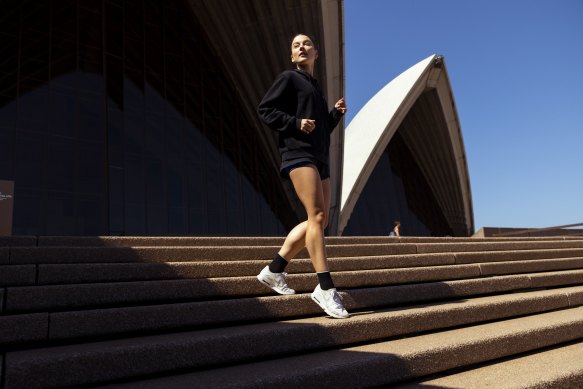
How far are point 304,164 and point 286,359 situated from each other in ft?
4.67

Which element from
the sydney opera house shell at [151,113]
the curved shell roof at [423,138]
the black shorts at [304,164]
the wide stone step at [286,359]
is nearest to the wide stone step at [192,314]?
the wide stone step at [286,359]

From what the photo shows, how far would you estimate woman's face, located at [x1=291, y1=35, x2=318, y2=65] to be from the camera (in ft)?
11.8

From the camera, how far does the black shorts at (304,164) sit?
3273 mm

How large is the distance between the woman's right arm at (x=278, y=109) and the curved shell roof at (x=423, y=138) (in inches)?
764

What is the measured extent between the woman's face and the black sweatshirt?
139mm

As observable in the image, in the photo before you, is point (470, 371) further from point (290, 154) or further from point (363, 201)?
point (363, 201)

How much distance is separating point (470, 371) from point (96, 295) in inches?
98.3

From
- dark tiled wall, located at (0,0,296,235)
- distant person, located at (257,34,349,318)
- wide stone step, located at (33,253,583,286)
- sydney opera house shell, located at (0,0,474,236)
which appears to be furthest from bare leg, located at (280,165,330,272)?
dark tiled wall, located at (0,0,296,235)

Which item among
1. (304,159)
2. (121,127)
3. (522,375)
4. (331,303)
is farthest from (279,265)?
(121,127)

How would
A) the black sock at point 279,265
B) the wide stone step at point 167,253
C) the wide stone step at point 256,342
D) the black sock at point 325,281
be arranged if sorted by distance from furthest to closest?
the wide stone step at point 167,253 → the black sock at point 279,265 → the black sock at point 325,281 → the wide stone step at point 256,342

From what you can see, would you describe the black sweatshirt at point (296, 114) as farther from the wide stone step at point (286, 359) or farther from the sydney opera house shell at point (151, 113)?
the sydney opera house shell at point (151, 113)

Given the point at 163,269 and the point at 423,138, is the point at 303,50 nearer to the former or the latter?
the point at 163,269

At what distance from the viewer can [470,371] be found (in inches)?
106

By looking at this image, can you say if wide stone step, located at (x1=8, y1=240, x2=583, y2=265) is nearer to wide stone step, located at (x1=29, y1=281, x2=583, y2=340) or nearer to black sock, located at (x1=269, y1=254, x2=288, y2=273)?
black sock, located at (x1=269, y1=254, x2=288, y2=273)
